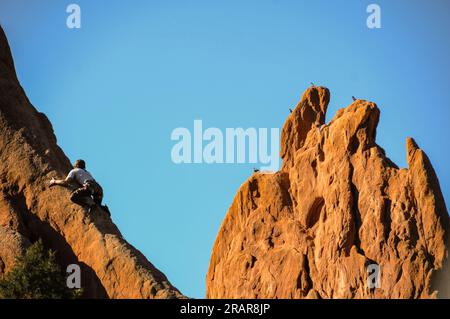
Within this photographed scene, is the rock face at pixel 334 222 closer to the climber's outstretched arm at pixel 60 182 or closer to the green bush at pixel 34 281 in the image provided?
the climber's outstretched arm at pixel 60 182

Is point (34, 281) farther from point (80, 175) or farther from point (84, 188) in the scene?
point (80, 175)

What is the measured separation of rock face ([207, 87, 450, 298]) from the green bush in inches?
1373

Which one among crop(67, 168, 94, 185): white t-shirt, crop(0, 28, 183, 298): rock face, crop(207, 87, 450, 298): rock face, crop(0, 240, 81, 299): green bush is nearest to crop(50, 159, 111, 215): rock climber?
crop(67, 168, 94, 185): white t-shirt

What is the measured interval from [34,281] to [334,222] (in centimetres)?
4428

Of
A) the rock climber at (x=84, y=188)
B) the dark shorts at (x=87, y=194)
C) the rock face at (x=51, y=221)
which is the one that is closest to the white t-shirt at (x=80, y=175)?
the rock climber at (x=84, y=188)

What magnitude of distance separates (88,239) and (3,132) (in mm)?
5009

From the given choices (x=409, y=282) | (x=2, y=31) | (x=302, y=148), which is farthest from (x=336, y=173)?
(x=2, y=31)

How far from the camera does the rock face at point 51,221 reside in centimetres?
3847

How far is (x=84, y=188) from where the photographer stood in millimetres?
39625

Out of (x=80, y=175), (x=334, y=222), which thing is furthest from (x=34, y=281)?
(x=334, y=222)

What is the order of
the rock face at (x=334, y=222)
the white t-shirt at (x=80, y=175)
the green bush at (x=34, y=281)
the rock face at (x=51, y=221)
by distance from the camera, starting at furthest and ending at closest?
the rock face at (x=334, y=222), the white t-shirt at (x=80, y=175), the rock face at (x=51, y=221), the green bush at (x=34, y=281)

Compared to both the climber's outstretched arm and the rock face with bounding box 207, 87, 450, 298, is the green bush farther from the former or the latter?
the rock face with bounding box 207, 87, 450, 298

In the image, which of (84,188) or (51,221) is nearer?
(84,188)
